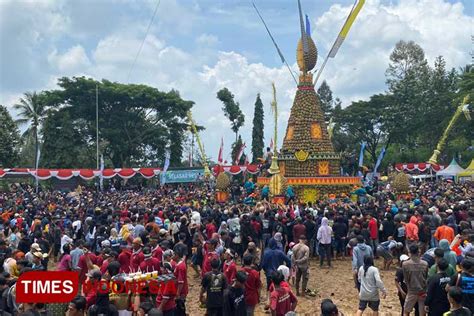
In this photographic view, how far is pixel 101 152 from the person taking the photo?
150ft

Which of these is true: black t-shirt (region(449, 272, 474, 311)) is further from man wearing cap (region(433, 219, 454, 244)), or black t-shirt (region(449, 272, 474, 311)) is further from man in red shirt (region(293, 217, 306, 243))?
man in red shirt (region(293, 217, 306, 243))

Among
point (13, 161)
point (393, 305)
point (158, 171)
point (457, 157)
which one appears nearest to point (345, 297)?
point (393, 305)

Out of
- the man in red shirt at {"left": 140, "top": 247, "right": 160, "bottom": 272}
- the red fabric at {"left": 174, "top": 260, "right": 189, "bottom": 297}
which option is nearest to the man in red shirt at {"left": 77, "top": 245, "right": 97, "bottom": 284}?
the man in red shirt at {"left": 140, "top": 247, "right": 160, "bottom": 272}

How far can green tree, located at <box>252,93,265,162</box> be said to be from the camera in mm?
50125

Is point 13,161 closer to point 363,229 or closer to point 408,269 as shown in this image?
point 363,229

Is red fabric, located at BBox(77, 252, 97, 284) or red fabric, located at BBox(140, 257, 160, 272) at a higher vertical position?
red fabric, located at BBox(140, 257, 160, 272)

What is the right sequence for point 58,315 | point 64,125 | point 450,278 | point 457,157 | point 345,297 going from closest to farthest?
point 450,278 < point 58,315 < point 345,297 < point 64,125 < point 457,157

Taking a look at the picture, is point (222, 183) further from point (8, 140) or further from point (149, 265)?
point (8, 140)

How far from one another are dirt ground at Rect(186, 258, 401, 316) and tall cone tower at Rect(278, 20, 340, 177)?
537 inches

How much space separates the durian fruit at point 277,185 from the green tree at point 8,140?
25.0 meters

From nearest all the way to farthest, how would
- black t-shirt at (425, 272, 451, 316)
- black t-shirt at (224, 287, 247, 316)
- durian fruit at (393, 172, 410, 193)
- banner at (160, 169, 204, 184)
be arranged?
black t-shirt at (425, 272, 451, 316)
black t-shirt at (224, 287, 247, 316)
durian fruit at (393, 172, 410, 193)
banner at (160, 169, 204, 184)

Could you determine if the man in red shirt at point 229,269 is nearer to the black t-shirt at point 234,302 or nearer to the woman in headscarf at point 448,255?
the black t-shirt at point 234,302

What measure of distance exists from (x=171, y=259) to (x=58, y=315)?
5.90ft

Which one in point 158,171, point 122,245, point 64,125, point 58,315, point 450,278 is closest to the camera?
point 450,278
